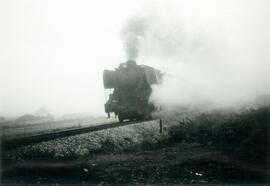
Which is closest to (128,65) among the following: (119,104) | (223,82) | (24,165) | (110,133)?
(119,104)

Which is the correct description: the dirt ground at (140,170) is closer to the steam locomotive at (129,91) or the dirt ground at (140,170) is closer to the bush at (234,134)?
the bush at (234,134)

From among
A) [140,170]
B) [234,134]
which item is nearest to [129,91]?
[234,134]

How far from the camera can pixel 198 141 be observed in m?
11.3

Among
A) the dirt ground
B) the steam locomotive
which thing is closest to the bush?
the dirt ground

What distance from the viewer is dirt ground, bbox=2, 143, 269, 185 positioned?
23.6 ft

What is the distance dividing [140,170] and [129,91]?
10565 millimetres

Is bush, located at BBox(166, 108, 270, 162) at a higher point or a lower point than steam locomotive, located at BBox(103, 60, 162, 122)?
lower

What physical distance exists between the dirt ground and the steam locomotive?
820 centimetres

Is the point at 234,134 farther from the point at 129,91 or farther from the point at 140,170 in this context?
the point at 129,91

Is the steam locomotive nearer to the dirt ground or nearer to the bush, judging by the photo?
the bush

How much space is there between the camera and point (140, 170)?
802 cm

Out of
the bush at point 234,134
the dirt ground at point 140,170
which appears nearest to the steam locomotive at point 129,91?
the bush at point 234,134

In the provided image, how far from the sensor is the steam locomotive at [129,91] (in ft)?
58.2

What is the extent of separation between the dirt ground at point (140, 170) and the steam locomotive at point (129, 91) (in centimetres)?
820
